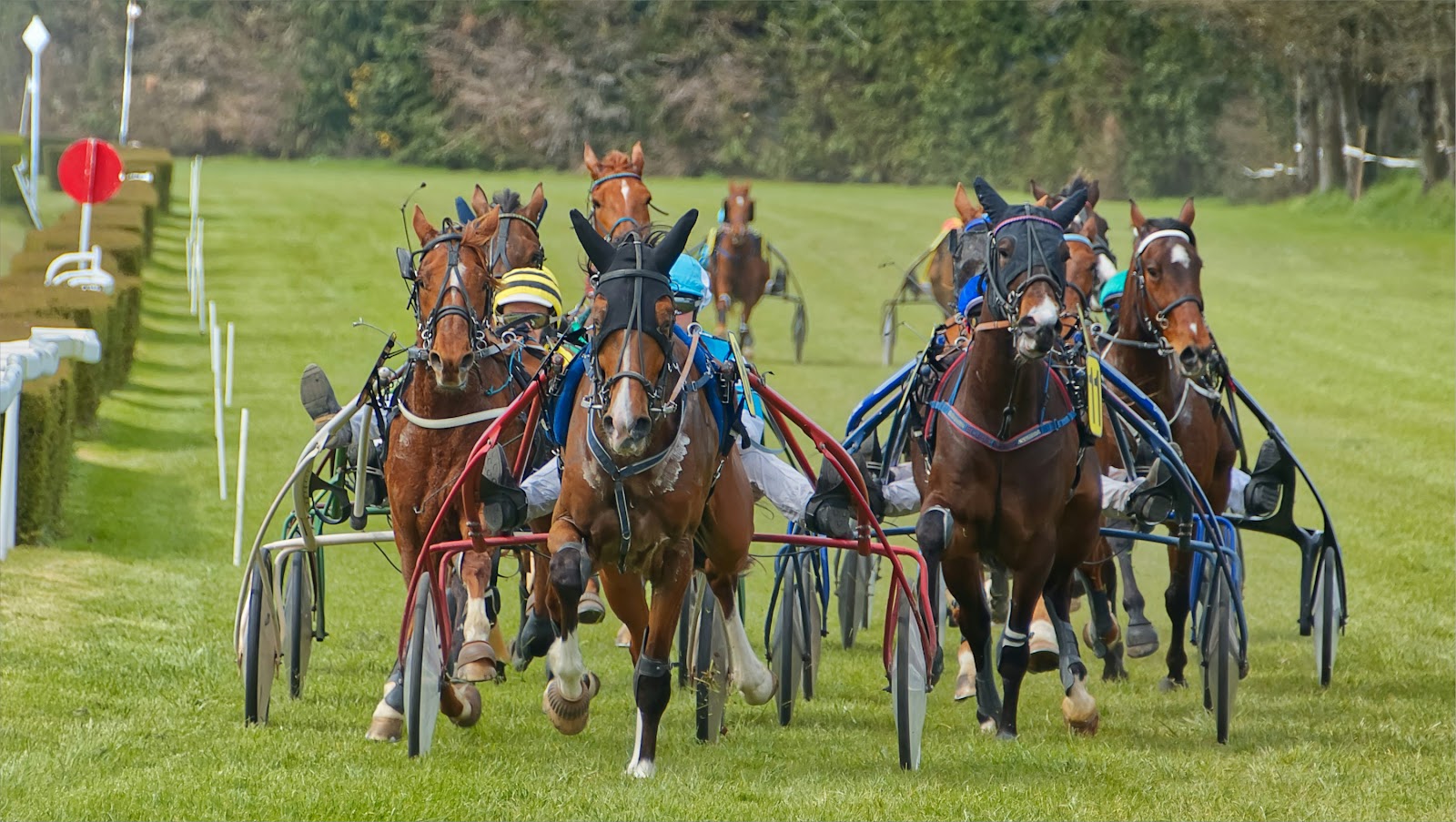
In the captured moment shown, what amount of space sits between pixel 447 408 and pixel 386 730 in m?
1.31

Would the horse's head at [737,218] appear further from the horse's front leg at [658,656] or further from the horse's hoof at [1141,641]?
the horse's front leg at [658,656]

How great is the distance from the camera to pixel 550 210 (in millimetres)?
36438

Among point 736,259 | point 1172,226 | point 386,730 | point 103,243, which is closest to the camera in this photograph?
point 386,730

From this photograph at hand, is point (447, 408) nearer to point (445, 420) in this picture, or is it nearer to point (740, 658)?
point (445, 420)

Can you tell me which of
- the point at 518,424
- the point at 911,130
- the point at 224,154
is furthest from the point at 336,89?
the point at 518,424

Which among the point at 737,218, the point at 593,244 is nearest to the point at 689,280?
the point at 593,244

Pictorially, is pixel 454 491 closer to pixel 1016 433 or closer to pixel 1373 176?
pixel 1016 433

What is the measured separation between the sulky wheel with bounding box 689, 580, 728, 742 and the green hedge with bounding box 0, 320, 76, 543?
17.8ft

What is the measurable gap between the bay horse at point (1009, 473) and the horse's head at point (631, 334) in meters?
1.42

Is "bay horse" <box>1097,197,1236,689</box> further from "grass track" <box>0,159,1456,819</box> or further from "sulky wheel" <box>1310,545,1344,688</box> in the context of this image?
"sulky wheel" <box>1310,545,1344,688</box>

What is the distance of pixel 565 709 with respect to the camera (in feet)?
20.8

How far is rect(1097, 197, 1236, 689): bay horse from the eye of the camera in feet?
26.2

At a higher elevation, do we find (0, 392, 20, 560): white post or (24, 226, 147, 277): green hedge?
(24, 226, 147, 277): green hedge

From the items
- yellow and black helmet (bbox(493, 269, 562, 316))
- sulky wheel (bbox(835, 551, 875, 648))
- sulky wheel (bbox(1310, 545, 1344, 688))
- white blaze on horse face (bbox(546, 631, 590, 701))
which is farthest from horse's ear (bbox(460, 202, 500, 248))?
sulky wheel (bbox(1310, 545, 1344, 688))
